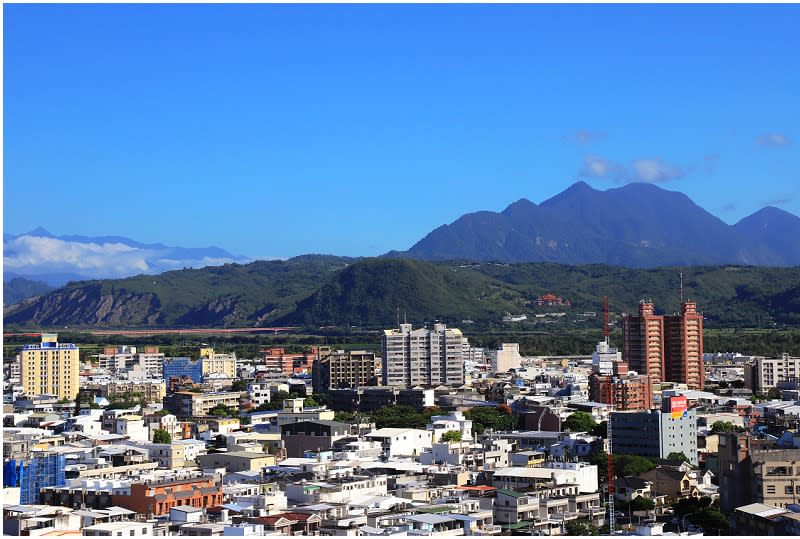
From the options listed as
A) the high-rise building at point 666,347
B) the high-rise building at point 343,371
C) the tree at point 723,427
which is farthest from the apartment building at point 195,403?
the tree at point 723,427

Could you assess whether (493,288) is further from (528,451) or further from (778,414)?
(528,451)

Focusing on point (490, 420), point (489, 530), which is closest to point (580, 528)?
point (489, 530)

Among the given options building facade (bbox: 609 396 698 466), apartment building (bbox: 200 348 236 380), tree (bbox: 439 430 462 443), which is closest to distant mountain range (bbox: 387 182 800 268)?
apartment building (bbox: 200 348 236 380)

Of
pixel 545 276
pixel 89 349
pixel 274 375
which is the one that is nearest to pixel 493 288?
pixel 545 276

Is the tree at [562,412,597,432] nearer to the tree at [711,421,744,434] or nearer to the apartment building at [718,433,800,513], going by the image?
the tree at [711,421,744,434]

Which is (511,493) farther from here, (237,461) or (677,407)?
(677,407)

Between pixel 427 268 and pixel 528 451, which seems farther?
pixel 427 268
